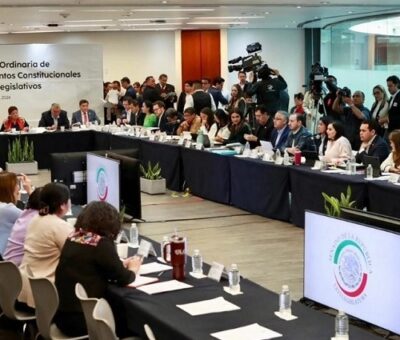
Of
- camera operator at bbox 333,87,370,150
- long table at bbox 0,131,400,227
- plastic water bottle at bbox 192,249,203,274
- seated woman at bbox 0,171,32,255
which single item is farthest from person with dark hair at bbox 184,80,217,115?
plastic water bottle at bbox 192,249,203,274

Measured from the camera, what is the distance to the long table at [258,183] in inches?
301

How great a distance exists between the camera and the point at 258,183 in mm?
9258

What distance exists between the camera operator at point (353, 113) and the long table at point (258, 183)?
268cm

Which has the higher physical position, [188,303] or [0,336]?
[188,303]

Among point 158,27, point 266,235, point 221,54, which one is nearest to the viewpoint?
point 266,235

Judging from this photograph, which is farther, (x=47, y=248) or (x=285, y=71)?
(x=285, y=71)

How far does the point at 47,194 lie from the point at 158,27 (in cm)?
1746

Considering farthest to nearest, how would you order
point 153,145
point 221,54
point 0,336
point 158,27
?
point 221,54
point 158,27
point 153,145
point 0,336

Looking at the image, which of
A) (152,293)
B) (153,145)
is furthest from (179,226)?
(152,293)

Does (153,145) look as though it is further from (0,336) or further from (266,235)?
(0,336)

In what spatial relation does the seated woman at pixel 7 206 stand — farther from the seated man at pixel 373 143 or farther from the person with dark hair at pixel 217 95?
the person with dark hair at pixel 217 95

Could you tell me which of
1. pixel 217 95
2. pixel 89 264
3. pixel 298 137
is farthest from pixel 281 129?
pixel 217 95

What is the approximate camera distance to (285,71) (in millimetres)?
24688

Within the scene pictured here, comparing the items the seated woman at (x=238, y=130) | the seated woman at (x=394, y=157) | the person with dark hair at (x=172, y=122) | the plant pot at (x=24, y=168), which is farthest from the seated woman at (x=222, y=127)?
the plant pot at (x=24, y=168)
